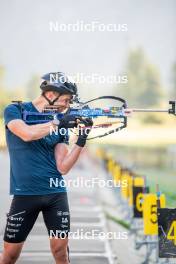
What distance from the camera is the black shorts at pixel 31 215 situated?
6582 millimetres

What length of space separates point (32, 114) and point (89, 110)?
469 mm

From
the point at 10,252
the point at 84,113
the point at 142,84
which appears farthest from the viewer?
the point at 142,84

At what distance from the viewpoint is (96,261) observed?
9.83 metres

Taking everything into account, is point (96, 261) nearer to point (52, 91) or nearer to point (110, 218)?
point (52, 91)

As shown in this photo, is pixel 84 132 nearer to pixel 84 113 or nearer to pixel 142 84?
pixel 84 113

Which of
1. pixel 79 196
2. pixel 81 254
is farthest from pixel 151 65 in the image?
pixel 81 254

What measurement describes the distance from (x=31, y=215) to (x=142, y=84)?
13944cm

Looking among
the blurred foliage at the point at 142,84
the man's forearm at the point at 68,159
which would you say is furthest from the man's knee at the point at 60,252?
the blurred foliage at the point at 142,84

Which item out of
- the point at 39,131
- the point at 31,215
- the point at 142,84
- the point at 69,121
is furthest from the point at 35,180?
the point at 142,84

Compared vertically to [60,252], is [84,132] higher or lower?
higher

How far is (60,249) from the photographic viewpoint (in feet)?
21.7

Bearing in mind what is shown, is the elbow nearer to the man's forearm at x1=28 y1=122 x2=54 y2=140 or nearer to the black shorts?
the man's forearm at x1=28 y1=122 x2=54 y2=140

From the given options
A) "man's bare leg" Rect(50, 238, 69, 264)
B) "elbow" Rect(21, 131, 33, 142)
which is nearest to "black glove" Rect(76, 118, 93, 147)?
"elbow" Rect(21, 131, 33, 142)

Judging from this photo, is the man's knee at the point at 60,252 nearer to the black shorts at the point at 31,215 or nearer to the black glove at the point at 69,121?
the black shorts at the point at 31,215
